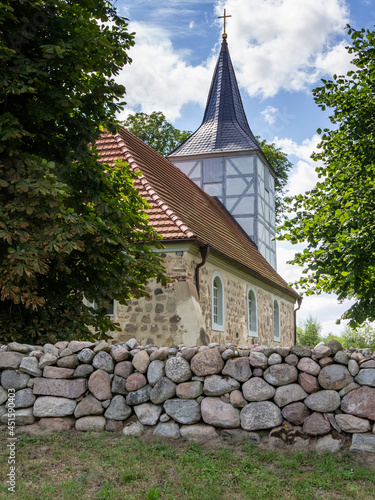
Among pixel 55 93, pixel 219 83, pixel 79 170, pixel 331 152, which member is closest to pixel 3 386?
pixel 79 170

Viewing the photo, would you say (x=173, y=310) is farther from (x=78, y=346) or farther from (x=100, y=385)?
(x=100, y=385)

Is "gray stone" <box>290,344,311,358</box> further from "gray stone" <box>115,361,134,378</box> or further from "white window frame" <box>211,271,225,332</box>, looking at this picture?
"white window frame" <box>211,271,225,332</box>

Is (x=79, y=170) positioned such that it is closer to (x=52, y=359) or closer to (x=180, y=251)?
(x=52, y=359)

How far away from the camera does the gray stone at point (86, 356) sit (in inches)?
280

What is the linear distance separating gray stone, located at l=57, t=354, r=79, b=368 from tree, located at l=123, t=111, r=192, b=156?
22552 millimetres

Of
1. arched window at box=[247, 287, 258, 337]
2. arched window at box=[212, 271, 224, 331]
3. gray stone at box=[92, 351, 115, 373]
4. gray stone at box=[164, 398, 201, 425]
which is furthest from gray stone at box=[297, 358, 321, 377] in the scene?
arched window at box=[247, 287, 258, 337]

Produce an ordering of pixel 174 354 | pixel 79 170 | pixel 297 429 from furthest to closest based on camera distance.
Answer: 1. pixel 79 170
2. pixel 174 354
3. pixel 297 429

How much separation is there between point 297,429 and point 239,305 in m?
9.52

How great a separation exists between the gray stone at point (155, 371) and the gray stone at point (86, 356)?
2.46 feet

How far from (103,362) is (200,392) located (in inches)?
49.9

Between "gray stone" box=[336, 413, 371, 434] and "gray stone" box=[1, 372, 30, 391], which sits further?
"gray stone" box=[1, 372, 30, 391]

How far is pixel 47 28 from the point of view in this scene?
27.0 feet

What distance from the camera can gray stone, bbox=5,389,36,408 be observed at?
23.7 ft

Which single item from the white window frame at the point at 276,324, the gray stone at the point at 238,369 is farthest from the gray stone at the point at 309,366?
the white window frame at the point at 276,324
